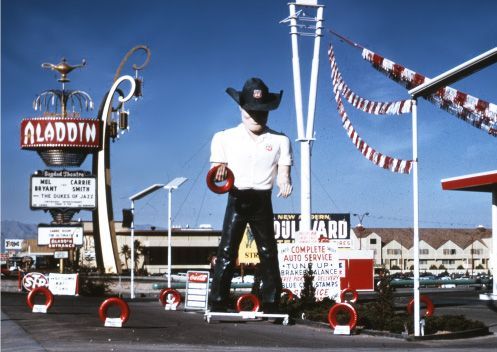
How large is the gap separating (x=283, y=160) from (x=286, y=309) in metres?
4.38

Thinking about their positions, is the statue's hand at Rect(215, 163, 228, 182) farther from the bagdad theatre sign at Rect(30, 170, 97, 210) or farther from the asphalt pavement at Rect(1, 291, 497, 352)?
the bagdad theatre sign at Rect(30, 170, 97, 210)

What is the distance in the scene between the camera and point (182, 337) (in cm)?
1711

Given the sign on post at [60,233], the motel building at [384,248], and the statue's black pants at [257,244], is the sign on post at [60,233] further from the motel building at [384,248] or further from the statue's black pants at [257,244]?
the motel building at [384,248]

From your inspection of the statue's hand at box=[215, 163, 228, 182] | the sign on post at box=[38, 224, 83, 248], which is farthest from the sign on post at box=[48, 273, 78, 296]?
the statue's hand at box=[215, 163, 228, 182]

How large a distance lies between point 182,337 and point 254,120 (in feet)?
18.0

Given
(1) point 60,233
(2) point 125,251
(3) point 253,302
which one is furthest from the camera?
(2) point 125,251

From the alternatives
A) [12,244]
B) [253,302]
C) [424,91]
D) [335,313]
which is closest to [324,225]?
[12,244]

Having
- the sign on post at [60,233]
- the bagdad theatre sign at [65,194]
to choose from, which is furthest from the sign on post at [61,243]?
the bagdad theatre sign at [65,194]

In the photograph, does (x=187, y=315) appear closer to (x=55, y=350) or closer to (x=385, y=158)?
(x=385, y=158)

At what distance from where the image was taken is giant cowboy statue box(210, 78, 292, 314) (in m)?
20.0

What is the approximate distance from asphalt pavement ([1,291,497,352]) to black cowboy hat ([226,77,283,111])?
5.03 m

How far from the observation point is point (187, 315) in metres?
24.0

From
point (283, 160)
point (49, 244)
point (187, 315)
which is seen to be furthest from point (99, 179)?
point (283, 160)

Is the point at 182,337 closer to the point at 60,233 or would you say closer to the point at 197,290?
the point at 197,290
